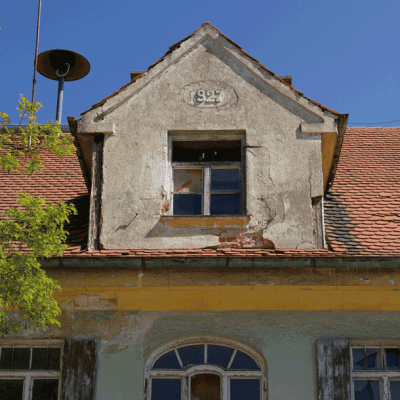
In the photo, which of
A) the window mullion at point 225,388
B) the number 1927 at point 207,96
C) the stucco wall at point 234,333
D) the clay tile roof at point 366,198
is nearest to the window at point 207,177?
the number 1927 at point 207,96

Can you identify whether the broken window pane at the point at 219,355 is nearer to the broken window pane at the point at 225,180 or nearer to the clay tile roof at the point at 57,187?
the broken window pane at the point at 225,180

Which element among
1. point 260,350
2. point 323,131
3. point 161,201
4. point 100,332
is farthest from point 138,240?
point 323,131

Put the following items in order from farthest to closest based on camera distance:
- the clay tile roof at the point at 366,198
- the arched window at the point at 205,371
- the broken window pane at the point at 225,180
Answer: the broken window pane at the point at 225,180 < the clay tile roof at the point at 366,198 < the arched window at the point at 205,371

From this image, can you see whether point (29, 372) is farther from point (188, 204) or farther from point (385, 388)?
point (385, 388)

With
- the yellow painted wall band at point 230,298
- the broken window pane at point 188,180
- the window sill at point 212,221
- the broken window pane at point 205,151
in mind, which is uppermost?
the broken window pane at point 205,151

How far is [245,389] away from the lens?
6738 mm

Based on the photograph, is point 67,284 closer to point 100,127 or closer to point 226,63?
point 100,127

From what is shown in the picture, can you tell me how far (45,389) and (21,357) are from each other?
1.60 feet

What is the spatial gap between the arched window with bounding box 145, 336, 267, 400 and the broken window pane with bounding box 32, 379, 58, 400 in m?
1.07

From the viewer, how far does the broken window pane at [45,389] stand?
6750 mm

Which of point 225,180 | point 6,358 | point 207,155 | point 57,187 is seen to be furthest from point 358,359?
point 57,187

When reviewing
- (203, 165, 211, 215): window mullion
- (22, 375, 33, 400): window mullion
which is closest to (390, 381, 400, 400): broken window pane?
(203, 165, 211, 215): window mullion

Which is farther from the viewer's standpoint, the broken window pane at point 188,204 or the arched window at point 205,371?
the broken window pane at point 188,204

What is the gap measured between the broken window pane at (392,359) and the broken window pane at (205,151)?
3.15m
